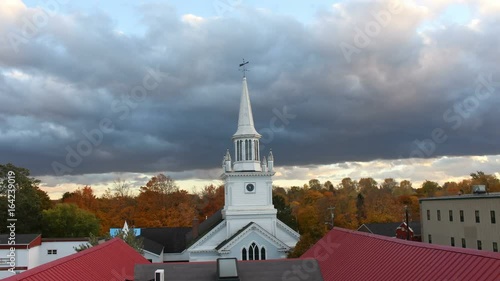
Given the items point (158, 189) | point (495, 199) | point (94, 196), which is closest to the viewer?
point (495, 199)

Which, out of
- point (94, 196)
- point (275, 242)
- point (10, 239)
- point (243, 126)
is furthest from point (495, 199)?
point (94, 196)

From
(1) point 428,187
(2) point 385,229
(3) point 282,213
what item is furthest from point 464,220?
(1) point 428,187

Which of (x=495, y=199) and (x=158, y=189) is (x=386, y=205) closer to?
(x=158, y=189)

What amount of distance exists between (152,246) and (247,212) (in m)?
14.3

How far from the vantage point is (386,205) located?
3851 inches

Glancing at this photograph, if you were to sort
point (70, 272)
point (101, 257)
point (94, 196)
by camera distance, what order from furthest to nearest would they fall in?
point (94, 196)
point (101, 257)
point (70, 272)

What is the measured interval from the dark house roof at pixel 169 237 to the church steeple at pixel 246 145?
1607cm

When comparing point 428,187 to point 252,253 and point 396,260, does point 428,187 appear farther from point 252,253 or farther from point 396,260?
point 396,260

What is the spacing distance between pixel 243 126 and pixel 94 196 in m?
55.7

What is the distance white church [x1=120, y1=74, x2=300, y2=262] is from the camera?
159 feet

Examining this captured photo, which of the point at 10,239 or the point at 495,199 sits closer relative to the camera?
the point at 495,199

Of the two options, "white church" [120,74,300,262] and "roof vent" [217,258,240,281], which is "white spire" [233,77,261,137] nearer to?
"white church" [120,74,300,262]

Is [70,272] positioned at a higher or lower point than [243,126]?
lower

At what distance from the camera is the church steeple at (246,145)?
52938 millimetres
